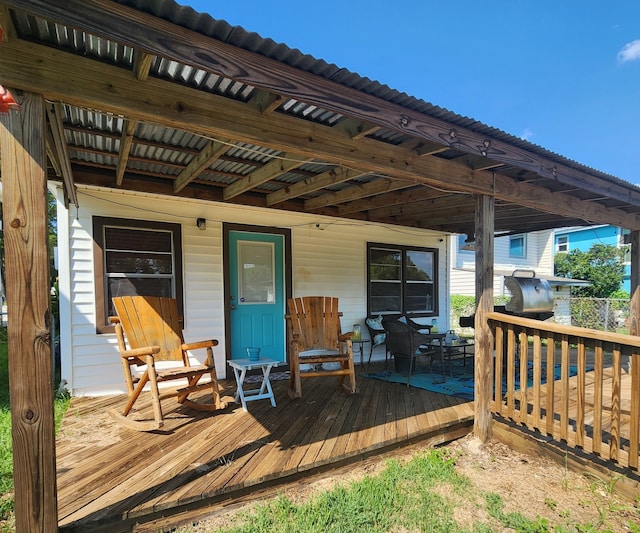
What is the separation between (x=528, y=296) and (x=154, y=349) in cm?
446

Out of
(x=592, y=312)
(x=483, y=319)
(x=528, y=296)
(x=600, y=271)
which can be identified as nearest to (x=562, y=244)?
(x=600, y=271)

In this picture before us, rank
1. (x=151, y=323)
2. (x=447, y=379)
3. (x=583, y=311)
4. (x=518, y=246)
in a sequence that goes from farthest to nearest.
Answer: (x=518, y=246) → (x=583, y=311) → (x=447, y=379) → (x=151, y=323)

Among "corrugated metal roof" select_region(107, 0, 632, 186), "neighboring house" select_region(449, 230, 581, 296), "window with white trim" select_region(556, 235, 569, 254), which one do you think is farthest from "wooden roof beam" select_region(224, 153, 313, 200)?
"window with white trim" select_region(556, 235, 569, 254)

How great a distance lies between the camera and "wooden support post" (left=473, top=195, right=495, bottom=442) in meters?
3.11

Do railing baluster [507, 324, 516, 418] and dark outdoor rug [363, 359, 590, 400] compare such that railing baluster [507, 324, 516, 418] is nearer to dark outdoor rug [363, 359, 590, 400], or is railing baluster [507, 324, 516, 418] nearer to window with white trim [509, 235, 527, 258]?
dark outdoor rug [363, 359, 590, 400]

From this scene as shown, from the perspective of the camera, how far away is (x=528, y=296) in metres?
4.65

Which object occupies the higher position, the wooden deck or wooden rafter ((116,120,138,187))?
wooden rafter ((116,120,138,187))

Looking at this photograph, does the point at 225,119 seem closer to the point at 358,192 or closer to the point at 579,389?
the point at 358,192

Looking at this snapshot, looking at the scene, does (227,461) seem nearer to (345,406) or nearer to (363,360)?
(345,406)

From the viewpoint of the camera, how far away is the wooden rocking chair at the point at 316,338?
149 inches

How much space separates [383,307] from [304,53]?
4814mm

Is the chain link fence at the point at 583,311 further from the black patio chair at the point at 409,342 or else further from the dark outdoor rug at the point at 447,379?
the black patio chair at the point at 409,342

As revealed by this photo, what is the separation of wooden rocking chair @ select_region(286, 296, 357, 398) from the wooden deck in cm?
24

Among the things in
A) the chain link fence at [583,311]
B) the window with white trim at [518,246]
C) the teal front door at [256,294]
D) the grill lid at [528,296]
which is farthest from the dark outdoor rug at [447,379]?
the window with white trim at [518,246]
